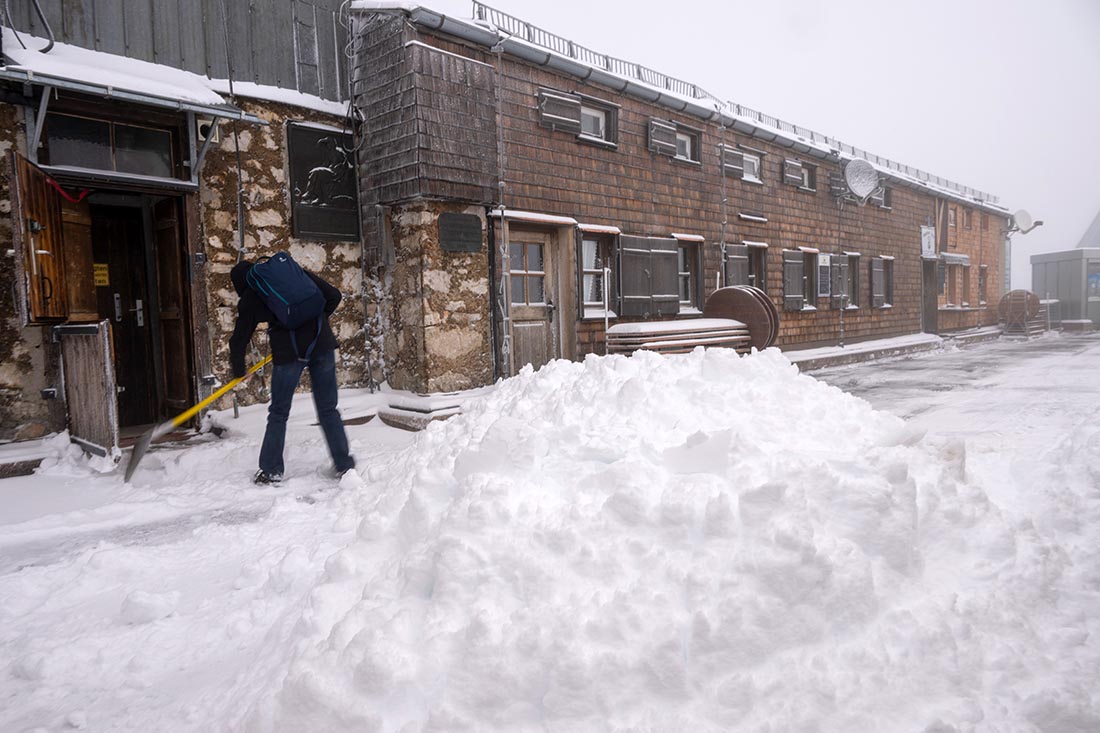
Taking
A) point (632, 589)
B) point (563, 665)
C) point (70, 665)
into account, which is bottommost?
point (70, 665)

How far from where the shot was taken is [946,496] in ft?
8.63

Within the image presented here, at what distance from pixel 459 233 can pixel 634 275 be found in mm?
3279

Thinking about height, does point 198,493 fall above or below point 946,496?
below

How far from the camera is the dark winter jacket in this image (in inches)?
171

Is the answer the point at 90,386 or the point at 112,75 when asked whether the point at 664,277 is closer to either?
the point at 112,75

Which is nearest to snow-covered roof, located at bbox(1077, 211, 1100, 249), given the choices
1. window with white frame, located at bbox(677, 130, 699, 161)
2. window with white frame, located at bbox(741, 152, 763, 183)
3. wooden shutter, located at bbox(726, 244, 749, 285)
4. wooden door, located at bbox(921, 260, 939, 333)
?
wooden door, located at bbox(921, 260, 939, 333)

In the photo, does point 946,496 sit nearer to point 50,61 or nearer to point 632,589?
point 632,589

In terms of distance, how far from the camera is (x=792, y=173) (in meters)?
13.7

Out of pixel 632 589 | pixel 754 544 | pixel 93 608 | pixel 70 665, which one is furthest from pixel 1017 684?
pixel 93 608

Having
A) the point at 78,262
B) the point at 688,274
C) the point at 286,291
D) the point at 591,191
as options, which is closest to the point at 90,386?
the point at 78,262

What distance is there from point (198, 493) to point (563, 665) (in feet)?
11.2

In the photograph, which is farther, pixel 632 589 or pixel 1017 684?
pixel 632 589

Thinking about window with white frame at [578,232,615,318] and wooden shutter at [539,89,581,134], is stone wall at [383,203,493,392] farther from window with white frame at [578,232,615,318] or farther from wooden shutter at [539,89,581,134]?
window with white frame at [578,232,615,318]

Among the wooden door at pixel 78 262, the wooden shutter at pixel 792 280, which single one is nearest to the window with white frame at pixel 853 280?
the wooden shutter at pixel 792 280
